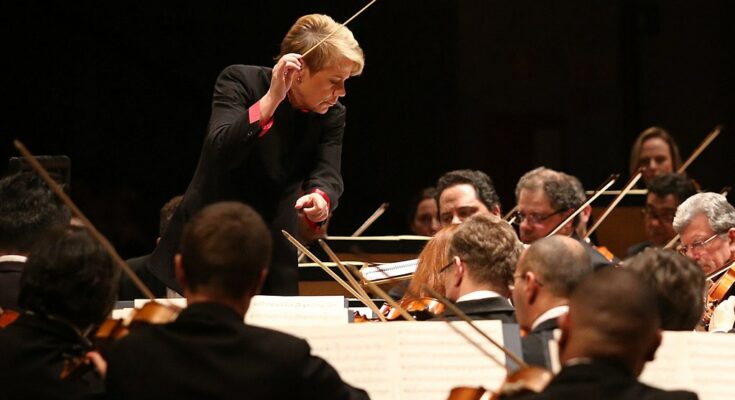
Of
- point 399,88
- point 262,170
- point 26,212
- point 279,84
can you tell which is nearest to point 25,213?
point 26,212

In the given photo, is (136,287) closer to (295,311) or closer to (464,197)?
(464,197)

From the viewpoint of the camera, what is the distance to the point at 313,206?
11.1ft

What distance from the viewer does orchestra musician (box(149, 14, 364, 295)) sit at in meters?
3.38

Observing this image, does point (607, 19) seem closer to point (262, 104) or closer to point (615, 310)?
point (262, 104)

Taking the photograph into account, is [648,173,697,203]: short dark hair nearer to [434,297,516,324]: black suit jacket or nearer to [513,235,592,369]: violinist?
[434,297,516,324]: black suit jacket

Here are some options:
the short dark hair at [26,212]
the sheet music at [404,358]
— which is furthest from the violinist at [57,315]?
the short dark hair at [26,212]

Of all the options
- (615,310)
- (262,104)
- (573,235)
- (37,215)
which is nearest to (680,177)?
(573,235)

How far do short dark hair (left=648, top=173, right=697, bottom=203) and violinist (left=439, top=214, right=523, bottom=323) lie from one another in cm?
202

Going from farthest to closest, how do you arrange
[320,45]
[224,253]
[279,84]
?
1. [320,45]
2. [279,84]
3. [224,253]

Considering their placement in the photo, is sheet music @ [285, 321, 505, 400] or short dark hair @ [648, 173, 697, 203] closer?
sheet music @ [285, 321, 505, 400]

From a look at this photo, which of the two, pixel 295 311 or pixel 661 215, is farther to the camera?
pixel 661 215

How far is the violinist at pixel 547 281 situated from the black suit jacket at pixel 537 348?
84 mm

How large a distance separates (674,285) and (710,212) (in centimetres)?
175

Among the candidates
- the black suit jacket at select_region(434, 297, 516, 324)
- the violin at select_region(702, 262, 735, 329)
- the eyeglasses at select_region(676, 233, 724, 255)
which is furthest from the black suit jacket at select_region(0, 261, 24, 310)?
the eyeglasses at select_region(676, 233, 724, 255)
